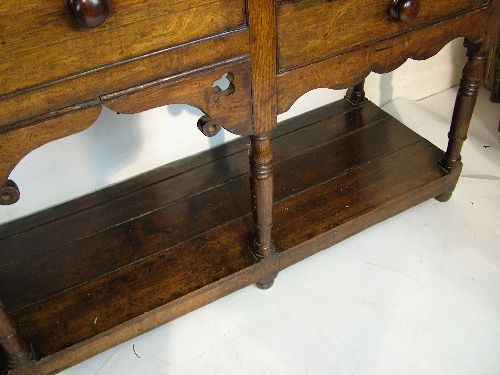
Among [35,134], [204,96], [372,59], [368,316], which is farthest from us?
[368,316]

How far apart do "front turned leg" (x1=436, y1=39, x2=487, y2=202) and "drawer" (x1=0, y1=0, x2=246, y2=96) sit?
744mm

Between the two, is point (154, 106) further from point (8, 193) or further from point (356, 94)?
point (356, 94)

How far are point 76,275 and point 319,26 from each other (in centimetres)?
88

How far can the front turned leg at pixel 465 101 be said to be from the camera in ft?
4.97

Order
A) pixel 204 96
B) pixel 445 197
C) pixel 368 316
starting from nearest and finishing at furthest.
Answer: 1. pixel 204 96
2. pixel 368 316
3. pixel 445 197

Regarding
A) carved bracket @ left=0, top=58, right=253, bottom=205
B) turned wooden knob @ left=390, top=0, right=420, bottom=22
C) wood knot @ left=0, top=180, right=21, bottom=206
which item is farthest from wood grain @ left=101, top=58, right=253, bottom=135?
turned wooden knob @ left=390, top=0, right=420, bottom=22

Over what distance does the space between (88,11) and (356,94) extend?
4.24 ft

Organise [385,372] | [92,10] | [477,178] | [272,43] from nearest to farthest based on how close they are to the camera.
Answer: [92,10] < [272,43] < [385,372] < [477,178]

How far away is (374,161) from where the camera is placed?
71.2 inches

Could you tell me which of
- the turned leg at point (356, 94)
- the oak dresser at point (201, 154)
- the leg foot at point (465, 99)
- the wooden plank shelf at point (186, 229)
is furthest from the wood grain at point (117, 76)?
the turned leg at point (356, 94)

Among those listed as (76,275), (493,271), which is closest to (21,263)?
(76,275)

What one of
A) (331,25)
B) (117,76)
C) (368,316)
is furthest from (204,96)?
(368,316)

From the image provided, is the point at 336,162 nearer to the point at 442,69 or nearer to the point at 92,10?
the point at 442,69

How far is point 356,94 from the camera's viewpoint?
2.02 metres
